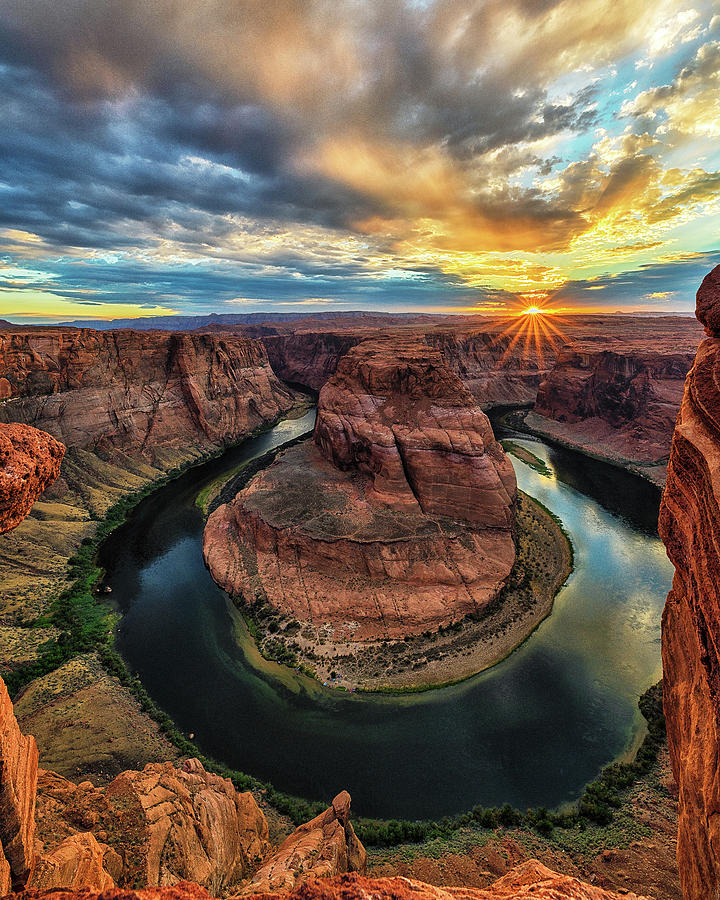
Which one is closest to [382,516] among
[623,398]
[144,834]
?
[144,834]

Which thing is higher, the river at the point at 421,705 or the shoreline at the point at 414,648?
the shoreline at the point at 414,648

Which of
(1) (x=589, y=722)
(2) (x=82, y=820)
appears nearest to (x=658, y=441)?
(1) (x=589, y=722)

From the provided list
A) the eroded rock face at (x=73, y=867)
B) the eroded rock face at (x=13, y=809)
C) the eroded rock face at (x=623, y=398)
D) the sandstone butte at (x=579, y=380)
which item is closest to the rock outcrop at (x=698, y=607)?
the eroded rock face at (x=73, y=867)

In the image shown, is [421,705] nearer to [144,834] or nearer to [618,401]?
[144,834]

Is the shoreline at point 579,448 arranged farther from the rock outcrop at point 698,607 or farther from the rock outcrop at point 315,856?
the rock outcrop at point 315,856

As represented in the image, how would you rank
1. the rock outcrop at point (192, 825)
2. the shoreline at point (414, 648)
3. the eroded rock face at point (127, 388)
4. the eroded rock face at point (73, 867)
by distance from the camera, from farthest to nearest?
the eroded rock face at point (127, 388)
the shoreline at point (414, 648)
the rock outcrop at point (192, 825)
the eroded rock face at point (73, 867)

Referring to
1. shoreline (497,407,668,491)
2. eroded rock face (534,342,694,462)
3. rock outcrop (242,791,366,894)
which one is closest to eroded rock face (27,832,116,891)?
rock outcrop (242,791,366,894)
